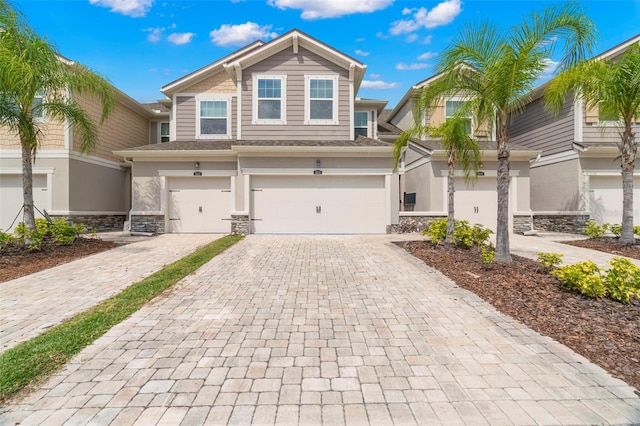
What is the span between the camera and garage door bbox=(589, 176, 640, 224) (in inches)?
509

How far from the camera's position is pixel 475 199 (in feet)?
42.3

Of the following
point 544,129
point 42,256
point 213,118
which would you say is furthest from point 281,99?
point 544,129

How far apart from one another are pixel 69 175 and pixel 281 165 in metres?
8.17

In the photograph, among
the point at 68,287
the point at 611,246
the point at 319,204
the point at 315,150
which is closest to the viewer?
the point at 68,287

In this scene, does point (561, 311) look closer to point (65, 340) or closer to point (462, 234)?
point (462, 234)

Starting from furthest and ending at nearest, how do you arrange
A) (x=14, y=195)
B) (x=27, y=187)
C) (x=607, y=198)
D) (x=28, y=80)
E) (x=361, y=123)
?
(x=361, y=123) < (x=607, y=198) < (x=14, y=195) < (x=27, y=187) < (x=28, y=80)

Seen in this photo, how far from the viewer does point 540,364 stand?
303 cm

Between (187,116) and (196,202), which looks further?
(187,116)

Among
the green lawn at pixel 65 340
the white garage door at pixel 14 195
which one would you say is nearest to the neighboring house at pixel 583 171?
the green lawn at pixel 65 340

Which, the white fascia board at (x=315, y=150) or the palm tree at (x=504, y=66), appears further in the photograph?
the white fascia board at (x=315, y=150)

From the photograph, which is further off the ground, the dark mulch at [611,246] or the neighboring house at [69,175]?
the neighboring house at [69,175]

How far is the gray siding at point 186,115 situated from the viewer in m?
13.9

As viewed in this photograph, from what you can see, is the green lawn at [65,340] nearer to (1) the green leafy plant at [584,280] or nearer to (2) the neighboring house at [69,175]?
(1) the green leafy plant at [584,280]

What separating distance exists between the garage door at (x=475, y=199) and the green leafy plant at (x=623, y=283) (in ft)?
27.5
